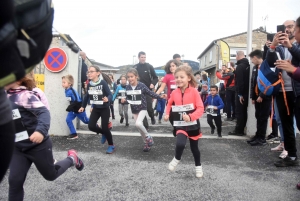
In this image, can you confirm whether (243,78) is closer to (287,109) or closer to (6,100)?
(287,109)

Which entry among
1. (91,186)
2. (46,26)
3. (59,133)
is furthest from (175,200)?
(59,133)

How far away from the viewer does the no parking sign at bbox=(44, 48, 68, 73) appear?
6.93 meters

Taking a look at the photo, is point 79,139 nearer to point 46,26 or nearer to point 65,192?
point 65,192

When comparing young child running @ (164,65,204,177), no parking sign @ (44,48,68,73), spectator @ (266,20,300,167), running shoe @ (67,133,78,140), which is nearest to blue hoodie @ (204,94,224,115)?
spectator @ (266,20,300,167)

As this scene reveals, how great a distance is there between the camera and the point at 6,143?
4.04 ft

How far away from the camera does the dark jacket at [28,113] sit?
2.65 m

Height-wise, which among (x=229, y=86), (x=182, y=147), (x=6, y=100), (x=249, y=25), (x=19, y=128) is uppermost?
(x=249, y=25)

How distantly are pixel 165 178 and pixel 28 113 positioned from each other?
2.14 m

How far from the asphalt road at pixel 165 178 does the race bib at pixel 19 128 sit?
97 cm

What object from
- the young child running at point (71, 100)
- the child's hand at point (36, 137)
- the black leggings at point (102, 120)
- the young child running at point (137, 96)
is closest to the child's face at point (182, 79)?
the young child running at point (137, 96)

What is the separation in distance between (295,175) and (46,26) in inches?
165

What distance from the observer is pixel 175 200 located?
3156mm

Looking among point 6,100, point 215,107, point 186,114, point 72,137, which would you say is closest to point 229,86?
point 215,107

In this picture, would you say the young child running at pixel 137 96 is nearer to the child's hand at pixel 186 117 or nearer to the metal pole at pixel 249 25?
the child's hand at pixel 186 117
